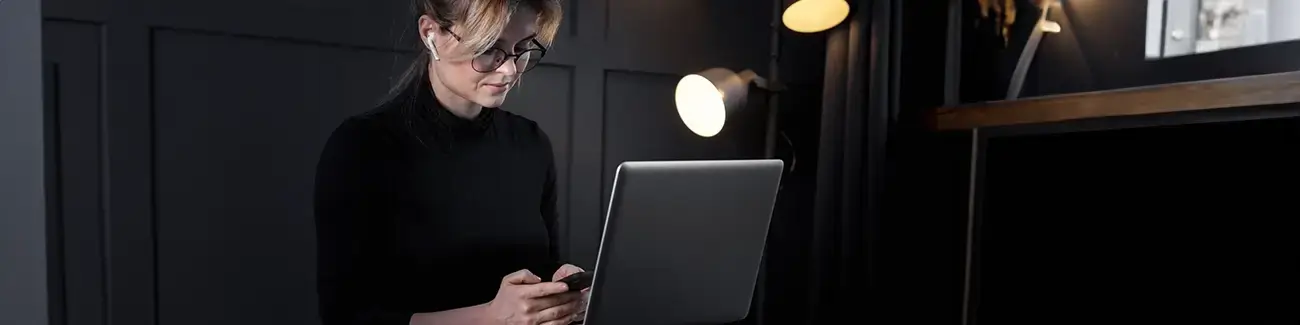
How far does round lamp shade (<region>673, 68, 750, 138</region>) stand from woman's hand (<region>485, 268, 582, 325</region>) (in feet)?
1.44

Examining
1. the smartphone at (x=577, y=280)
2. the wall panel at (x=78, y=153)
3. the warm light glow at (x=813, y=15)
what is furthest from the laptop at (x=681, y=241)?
the wall panel at (x=78, y=153)

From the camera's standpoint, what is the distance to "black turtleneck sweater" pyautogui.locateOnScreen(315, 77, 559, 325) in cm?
130

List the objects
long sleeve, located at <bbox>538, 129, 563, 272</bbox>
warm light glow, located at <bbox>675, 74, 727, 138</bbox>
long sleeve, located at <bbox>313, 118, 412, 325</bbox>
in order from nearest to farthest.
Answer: long sleeve, located at <bbox>313, 118, 412, 325</bbox> → long sleeve, located at <bbox>538, 129, 563, 272</bbox> → warm light glow, located at <bbox>675, 74, 727, 138</bbox>

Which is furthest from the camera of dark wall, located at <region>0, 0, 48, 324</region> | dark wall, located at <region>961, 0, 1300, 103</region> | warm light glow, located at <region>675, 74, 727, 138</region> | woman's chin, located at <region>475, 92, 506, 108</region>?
dark wall, located at <region>961, 0, 1300, 103</region>

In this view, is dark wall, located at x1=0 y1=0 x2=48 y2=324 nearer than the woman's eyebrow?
Yes

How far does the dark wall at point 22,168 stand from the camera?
3.54ft

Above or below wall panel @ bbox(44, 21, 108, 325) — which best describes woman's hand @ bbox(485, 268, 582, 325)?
below

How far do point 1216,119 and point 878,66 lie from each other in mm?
662

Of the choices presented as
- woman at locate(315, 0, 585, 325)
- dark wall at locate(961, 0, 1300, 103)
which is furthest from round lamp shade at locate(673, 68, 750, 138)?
dark wall at locate(961, 0, 1300, 103)

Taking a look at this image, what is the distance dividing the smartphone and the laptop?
18 millimetres

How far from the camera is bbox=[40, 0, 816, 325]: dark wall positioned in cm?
113

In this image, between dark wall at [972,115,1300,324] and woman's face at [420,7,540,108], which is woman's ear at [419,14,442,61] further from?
dark wall at [972,115,1300,324]

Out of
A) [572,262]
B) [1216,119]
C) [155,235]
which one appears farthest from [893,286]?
[155,235]

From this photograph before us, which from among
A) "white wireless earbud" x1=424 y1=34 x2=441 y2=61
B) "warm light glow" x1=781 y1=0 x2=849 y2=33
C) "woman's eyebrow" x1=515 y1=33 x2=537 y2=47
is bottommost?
"white wireless earbud" x1=424 y1=34 x2=441 y2=61
